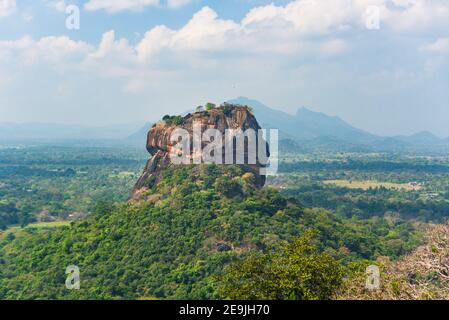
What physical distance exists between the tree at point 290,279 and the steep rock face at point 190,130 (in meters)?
18.3

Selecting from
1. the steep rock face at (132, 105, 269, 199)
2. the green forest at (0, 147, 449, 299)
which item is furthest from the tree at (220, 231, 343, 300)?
the steep rock face at (132, 105, 269, 199)

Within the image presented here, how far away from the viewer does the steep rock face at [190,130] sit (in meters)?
32.0

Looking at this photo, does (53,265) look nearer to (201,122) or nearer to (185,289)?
(185,289)

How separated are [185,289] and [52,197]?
175 feet

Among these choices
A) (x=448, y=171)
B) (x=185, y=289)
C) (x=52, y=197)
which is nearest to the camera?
(x=185, y=289)

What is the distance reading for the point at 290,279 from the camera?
1261 cm

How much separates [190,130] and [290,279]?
19966mm

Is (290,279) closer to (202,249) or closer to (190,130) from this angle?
(202,249)

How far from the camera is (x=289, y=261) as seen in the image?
43.4 feet

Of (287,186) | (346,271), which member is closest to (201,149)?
(346,271)

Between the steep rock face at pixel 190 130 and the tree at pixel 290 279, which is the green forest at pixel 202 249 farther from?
the steep rock face at pixel 190 130

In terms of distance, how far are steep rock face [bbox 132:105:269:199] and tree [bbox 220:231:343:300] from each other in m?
18.3

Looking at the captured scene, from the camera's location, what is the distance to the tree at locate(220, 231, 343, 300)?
492 inches

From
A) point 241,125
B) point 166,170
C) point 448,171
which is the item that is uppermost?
point 241,125
